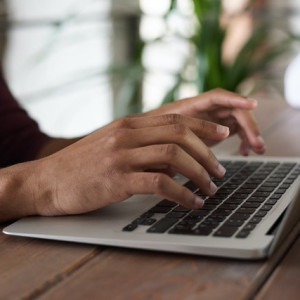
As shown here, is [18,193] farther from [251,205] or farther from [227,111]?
[227,111]

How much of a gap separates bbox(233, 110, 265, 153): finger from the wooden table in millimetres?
397

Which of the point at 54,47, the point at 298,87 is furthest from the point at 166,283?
the point at 54,47

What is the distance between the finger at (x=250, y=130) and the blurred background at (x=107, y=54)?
4.26 ft

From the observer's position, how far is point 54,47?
2.59 metres

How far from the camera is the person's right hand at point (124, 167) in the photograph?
0.64 m

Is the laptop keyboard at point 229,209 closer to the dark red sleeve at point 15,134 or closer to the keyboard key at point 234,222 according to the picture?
the keyboard key at point 234,222

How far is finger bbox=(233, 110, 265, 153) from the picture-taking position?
976 mm

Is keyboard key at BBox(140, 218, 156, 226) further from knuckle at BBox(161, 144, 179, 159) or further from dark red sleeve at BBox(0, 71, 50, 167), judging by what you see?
dark red sleeve at BBox(0, 71, 50, 167)

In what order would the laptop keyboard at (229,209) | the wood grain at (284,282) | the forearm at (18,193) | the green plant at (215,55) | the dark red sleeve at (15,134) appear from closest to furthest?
the wood grain at (284,282), the laptop keyboard at (229,209), the forearm at (18,193), the dark red sleeve at (15,134), the green plant at (215,55)

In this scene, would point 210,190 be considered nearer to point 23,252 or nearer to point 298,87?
point 23,252

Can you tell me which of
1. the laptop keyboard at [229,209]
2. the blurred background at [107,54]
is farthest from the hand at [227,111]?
the blurred background at [107,54]

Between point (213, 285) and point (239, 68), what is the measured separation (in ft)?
6.50

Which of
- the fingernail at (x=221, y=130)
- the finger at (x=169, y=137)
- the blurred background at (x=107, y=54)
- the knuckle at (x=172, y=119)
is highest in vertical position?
the knuckle at (x=172, y=119)

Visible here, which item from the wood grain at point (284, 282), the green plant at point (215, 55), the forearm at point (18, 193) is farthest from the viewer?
the green plant at point (215, 55)
